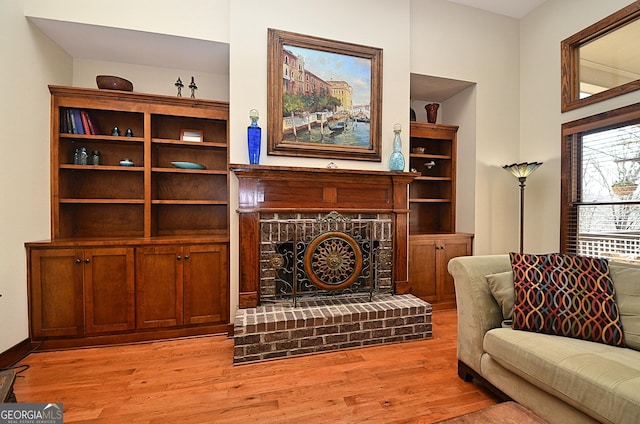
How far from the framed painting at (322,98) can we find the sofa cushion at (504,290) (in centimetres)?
168

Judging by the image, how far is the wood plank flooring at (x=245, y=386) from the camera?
64.0 inches

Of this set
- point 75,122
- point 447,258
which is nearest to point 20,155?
point 75,122

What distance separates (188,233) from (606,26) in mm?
4804

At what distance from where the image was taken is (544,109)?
3348mm

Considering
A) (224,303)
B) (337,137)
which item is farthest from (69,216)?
(337,137)

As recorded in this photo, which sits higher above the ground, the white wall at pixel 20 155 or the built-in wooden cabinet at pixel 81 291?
the white wall at pixel 20 155

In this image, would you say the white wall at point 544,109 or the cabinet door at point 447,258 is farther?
the cabinet door at point 447,258

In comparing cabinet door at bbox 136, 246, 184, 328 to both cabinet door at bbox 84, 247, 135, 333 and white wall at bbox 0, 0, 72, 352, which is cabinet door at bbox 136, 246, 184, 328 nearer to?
cabinet door at bbox 84, 247, 135, 333

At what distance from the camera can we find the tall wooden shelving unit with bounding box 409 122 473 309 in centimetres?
335

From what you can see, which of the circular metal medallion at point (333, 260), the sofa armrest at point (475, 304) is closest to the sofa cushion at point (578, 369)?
the sofa armrest at point (475, 304)

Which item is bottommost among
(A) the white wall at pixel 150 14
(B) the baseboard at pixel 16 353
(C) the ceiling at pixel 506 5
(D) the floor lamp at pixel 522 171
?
(B) the baseboard at pixel 16 353

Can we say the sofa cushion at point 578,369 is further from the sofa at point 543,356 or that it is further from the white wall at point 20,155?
the white wall at point 20,155

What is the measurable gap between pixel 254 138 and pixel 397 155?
150cm

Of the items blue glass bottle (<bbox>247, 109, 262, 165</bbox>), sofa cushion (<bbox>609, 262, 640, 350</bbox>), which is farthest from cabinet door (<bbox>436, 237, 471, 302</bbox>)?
blue glass bottle (<bbox>247, 109, 262, 165</bbox>)
